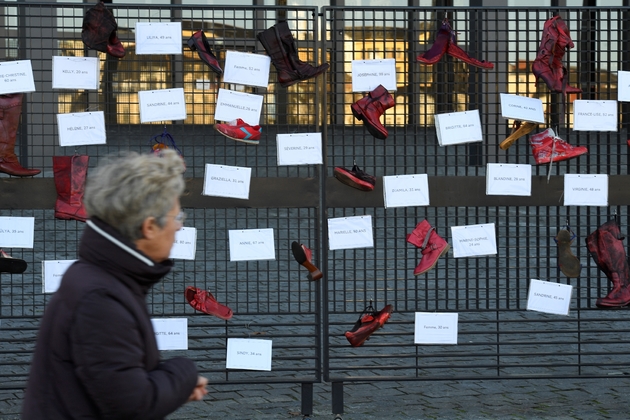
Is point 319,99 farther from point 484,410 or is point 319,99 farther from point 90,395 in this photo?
point 90,395

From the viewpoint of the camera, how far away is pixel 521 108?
203 inches

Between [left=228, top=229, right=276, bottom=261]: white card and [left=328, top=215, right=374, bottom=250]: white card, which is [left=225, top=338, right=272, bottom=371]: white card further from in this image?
[left=328, top=215, right=374, bottom=250]: white card

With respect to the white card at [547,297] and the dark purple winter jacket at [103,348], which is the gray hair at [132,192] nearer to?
the dark purple winter jacket at [103,348]

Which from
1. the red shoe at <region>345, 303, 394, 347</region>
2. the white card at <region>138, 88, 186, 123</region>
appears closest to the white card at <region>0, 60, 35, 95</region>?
the white card at <region>138, 88, 186, 123</region>

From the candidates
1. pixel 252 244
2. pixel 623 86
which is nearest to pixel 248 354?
pixel 252 244

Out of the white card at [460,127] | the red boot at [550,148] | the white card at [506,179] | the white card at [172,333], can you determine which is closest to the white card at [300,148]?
the white card at [460,127]

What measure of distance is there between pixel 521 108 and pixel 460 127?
1.19 feet

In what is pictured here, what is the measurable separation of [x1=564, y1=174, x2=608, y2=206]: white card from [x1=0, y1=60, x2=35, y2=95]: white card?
9.91 feet

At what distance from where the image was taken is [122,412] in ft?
7.20

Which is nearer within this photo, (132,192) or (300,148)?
(132,192)

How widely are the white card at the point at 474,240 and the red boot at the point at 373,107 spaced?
2.44 feet

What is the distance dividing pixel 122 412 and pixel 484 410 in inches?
140

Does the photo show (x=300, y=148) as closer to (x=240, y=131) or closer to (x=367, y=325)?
(x=240, y=131)

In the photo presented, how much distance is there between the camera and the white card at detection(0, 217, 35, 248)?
5.01 meters
